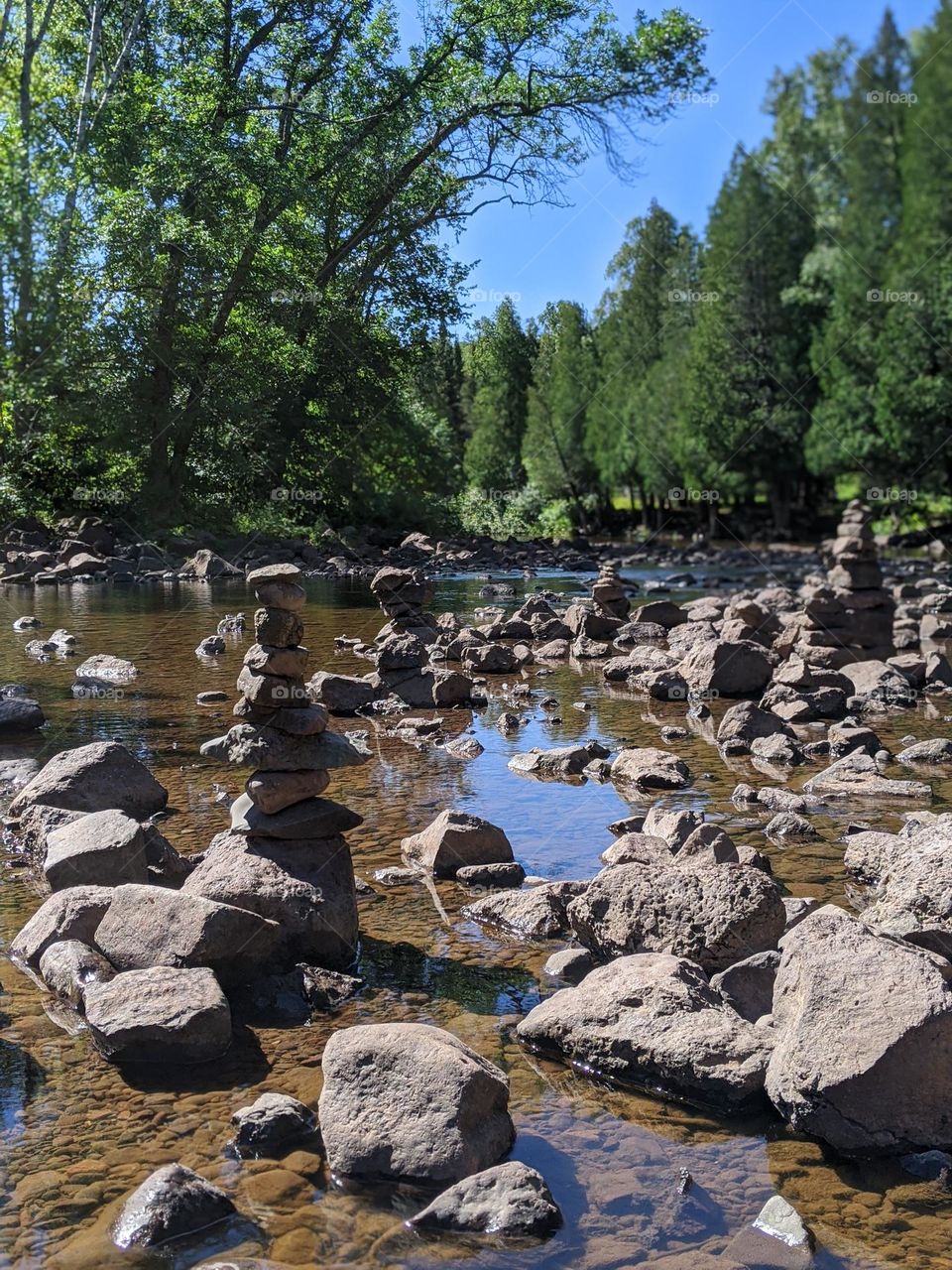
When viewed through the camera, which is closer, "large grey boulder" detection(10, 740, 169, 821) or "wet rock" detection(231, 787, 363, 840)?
"wet rock" detection(231, 787, 363, 840)

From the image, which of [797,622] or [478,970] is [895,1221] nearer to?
[478,970]

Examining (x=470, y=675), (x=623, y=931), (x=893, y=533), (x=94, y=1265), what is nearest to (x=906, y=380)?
(x=893, y=533)

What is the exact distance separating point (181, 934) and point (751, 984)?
120 inches

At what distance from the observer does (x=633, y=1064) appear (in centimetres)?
572

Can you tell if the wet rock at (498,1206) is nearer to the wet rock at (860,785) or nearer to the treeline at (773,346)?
the wet rock at (860,785)

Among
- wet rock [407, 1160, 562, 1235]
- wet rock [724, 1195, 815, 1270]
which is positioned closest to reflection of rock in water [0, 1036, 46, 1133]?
wet rock [407, 1160, 562, 1235]

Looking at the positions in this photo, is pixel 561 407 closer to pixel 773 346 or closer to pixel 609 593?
pixel 773 346

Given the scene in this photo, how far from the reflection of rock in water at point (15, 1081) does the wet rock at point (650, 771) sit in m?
6.82

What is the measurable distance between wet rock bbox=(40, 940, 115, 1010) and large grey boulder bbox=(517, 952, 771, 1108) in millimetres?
2282

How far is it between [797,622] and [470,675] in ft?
20.7

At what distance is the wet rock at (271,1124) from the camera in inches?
199

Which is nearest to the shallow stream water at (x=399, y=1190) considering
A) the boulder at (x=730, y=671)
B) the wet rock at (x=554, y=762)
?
the wet rock at (x=554, y=762)

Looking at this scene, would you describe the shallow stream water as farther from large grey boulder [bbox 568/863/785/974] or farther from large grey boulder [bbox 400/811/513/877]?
large grey boulder [bbox 568/863/785/974]

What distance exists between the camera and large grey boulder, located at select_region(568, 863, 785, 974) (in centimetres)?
677
